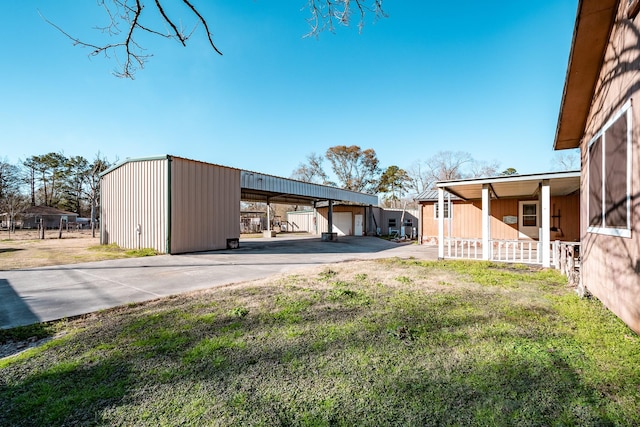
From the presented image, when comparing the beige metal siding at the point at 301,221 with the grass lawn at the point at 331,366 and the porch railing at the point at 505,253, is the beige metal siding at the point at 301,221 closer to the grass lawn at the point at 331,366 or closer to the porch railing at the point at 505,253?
the porch railing at the point at 505,253

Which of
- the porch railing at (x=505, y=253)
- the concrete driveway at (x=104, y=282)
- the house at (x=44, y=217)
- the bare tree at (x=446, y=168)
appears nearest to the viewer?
the concrete driveway at (x=104, y=282)

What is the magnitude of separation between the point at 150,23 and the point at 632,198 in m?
5.65

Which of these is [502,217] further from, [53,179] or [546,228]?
[53,179]

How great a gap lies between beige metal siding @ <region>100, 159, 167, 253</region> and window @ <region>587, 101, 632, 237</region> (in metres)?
11.7

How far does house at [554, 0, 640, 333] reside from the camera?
3174 mm

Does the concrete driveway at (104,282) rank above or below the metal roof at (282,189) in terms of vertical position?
below

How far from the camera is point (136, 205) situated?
12.0 metres

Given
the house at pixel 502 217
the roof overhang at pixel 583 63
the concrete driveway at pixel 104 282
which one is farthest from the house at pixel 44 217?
the roof overhang at pixel 583 63

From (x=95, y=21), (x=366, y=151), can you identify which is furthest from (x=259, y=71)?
(x=366, y=151)

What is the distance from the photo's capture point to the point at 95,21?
3.18m

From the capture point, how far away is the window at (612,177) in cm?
332

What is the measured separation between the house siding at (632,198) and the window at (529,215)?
1009 cm

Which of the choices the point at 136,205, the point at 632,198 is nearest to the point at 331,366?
the point at 632,198

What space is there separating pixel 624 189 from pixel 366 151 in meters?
34.4
